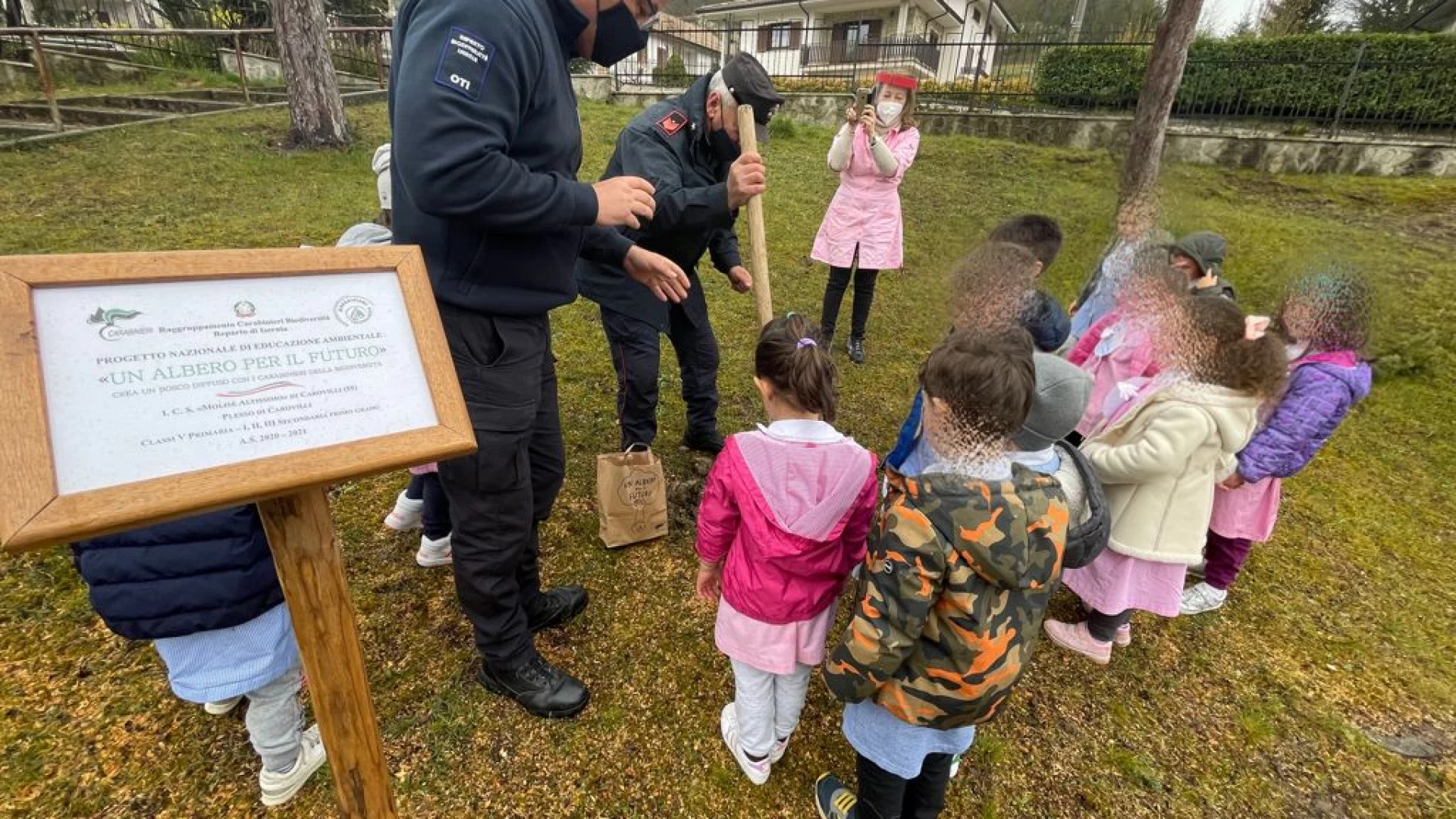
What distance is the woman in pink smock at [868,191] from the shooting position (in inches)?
173

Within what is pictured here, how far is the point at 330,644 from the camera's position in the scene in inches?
51.1

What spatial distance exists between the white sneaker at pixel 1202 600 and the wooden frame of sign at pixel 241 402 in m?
3.10

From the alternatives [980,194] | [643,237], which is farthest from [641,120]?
[980,194]

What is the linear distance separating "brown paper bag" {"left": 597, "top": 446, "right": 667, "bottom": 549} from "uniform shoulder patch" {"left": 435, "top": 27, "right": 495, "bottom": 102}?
5.14 feet

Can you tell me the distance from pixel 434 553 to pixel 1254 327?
10.6ft

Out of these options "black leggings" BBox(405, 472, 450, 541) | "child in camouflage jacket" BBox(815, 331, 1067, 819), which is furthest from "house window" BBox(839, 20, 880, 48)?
"child in camouflage jacket" BBox(815, 331, 1067, 819)

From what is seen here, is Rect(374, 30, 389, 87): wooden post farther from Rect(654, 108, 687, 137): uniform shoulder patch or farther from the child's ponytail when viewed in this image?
the child's ponytail

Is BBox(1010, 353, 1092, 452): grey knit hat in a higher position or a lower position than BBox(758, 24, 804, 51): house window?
lower

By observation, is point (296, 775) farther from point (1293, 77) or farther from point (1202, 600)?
point (1293, 77)

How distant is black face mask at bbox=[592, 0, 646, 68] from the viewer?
172cm

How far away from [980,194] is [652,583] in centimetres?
743

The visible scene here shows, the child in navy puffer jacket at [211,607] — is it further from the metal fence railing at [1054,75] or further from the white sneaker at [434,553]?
the metal fence railing at [1054,75]

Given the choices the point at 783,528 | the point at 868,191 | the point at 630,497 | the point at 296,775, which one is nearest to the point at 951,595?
the point at 783,528

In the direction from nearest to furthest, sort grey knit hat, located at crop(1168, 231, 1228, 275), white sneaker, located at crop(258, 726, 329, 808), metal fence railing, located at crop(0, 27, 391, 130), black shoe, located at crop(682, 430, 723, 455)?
white sneaker, located at crop(258, 726, 329, 808) → grey knit hat, located at crop(1168, 231, 1228, 275) → black shoe, located at crop(682, 430, 723, 455) → metal fence railing, located at crop(0, 27, 391, 130)
